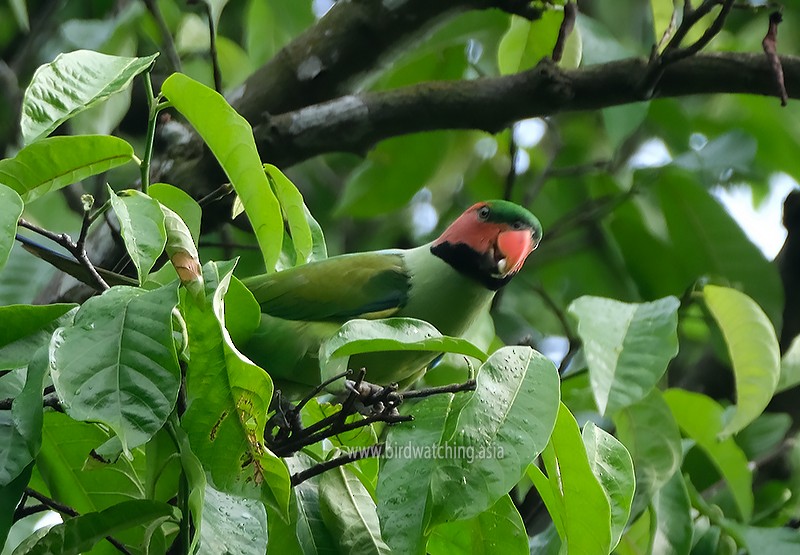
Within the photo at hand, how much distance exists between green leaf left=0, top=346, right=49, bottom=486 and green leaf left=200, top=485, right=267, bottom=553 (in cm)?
15

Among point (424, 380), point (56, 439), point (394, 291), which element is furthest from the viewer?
point (424, 380)

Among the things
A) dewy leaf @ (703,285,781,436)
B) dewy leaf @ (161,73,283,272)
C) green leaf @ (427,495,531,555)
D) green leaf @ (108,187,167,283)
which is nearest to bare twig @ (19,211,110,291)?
green leaf @ (108,187,167,283)

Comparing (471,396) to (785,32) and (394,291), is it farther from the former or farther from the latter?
(785,32)

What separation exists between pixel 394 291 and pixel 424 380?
31cm

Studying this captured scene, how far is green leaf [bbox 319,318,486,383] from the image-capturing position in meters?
0.75

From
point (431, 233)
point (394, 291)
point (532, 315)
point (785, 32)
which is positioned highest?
point (394, 291)

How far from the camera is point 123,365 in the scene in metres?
0.68

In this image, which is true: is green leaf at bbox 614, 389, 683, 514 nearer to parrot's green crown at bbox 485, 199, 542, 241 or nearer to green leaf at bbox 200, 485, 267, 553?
parrot's green crown at bbox 485, 199, 542, 241

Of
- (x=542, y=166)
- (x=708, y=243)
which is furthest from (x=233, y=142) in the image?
(x=542, y=166)

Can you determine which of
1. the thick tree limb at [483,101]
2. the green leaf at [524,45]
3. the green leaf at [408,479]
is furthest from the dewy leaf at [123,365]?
the green leaf at [524,45]

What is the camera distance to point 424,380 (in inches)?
62.3

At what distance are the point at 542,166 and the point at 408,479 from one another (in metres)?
2.10

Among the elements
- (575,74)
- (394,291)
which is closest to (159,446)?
(394,291)

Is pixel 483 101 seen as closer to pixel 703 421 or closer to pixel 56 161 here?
pixel 703 421
